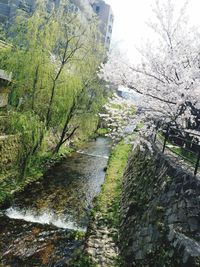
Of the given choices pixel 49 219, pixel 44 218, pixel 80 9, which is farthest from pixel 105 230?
pixel 80 9

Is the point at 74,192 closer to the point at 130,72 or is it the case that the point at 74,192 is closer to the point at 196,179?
the point at 130,72

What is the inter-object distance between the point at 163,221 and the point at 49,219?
5863 mm

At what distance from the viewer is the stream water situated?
30.2 feet

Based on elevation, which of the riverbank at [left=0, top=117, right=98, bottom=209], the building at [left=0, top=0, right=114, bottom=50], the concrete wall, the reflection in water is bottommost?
the reflection in water

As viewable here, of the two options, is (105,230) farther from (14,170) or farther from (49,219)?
(14,170)

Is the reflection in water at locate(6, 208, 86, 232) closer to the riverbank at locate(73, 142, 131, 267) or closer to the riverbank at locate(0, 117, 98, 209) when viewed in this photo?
the riverbank at locate(0, 117, 98, 209)

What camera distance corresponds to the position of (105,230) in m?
10.6

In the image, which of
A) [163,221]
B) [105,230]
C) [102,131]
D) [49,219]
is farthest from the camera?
[102,131]

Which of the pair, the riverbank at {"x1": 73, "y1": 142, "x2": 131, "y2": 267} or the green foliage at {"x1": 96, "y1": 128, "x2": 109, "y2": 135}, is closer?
the riverbank at {"x1": 73, "y1": 142, "x2": 131, "y2": 267}

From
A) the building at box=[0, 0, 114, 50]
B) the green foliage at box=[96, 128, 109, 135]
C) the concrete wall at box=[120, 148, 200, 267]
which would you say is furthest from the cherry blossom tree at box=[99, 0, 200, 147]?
the green foliage at box=[96, 128, 109, 135]

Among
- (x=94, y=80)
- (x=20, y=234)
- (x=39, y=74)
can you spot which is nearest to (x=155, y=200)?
(x=20, y=234)

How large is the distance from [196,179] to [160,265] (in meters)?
2.09

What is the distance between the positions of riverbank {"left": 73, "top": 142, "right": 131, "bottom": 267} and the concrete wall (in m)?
0.38

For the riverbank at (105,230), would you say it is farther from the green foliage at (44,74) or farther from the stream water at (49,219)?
the green foliage at (44,74)
